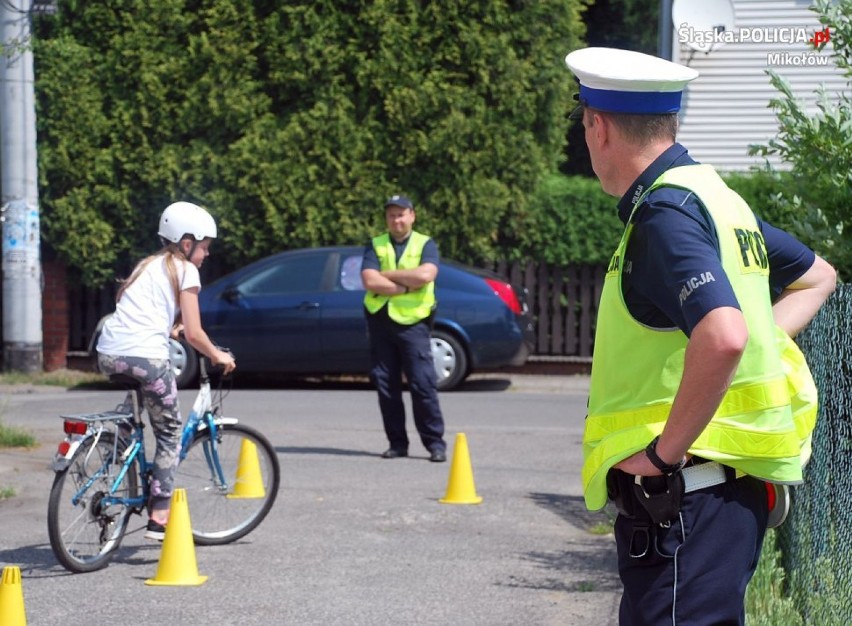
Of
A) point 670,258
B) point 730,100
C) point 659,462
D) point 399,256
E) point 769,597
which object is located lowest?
point 769,597

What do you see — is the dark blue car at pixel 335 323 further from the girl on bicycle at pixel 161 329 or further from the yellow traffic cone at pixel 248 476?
the girl on bicycle at pixel 161 329

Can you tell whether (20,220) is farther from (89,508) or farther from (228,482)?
(89,508)

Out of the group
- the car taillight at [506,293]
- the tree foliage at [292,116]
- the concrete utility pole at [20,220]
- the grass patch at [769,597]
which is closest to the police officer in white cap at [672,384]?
the grass patch at [769,597]

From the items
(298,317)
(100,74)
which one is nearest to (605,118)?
(298,317)

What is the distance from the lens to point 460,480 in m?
8.69

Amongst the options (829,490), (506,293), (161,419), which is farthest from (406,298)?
(829,490)

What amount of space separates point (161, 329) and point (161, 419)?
0.45 m

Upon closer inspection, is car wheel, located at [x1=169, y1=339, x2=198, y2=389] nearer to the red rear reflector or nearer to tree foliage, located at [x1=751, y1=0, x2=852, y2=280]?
the red rear reflector

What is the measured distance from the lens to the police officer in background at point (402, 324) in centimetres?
1030

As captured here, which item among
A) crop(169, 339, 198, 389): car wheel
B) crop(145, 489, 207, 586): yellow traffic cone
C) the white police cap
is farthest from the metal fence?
crop(169, 339, 198, 389): car wheel

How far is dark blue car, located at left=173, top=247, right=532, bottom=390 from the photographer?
15.3 meters

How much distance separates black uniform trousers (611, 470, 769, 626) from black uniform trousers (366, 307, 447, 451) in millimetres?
A: 7281

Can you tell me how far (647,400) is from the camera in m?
2.96

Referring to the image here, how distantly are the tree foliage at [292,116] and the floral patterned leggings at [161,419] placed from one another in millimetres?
10863
